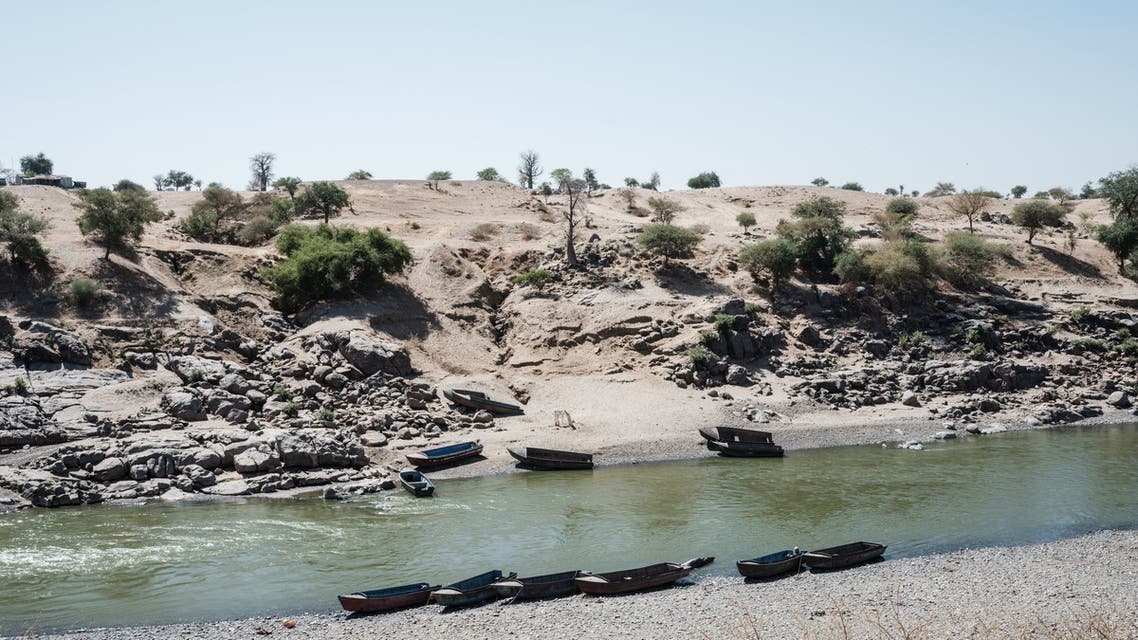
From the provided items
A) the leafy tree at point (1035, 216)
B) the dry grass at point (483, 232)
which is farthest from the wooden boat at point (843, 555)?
the leafy tree at point (1035, 216)

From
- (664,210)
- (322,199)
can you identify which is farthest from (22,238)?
(664,210)

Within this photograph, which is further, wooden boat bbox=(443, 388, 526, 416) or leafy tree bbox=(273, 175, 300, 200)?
leafy tree bbox=(273, 175, 300, 200)

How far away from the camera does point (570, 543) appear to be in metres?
18.0

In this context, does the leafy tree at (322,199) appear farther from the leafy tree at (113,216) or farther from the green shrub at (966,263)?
the green shrub at (966,263)

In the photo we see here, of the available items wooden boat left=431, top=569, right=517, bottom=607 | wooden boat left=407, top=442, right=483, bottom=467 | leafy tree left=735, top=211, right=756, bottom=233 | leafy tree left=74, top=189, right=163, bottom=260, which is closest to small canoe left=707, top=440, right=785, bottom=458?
wooden boat left=407, top=442, right=483, bottom=467

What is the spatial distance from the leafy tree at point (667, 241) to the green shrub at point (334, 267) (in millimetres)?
11606

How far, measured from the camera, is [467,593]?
14500mm

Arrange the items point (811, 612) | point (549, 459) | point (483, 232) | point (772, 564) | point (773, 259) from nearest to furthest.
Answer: point (811, 612) < point (772, 564) < point (549, 459) < point (773, 259) < point (483, 232)

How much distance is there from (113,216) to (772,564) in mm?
30083

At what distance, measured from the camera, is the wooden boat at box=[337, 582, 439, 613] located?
14.2 m

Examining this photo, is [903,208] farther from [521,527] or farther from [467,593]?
[467,593]

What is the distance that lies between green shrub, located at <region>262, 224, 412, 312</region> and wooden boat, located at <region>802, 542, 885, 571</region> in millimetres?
23624

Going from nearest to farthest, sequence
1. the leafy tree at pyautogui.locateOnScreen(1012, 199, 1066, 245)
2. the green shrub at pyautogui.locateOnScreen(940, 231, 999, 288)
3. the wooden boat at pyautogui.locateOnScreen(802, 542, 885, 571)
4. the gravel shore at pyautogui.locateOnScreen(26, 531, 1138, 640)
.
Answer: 1. the gravel shore at pyautogui.locateOnScreen(26, 531, 1138, 640)
2. the wooden boat at pyautogui.locateOnScreen(802, 542, 885, 571)
3. the green shrub at pyautogui.locateOnScreen(940, 231, 999, 288)
4. the leafy tree at pyautogui.locateOnScreen(1012, 199, 1066, 245)

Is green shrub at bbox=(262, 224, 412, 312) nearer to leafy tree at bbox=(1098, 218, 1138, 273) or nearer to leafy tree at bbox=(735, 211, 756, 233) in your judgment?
leafy tree at bbox=(735, 211, 756, 233)
